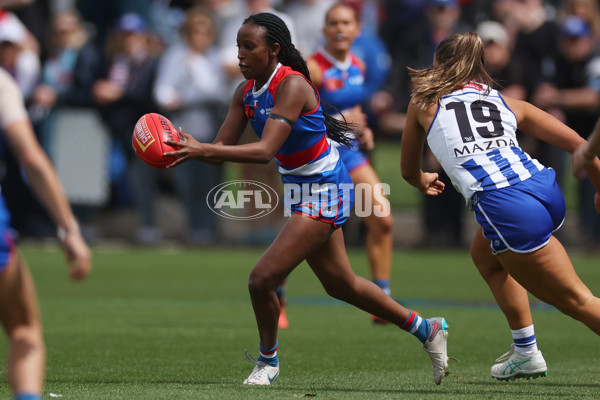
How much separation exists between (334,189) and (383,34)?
12.2 m

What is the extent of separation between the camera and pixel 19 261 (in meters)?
4.53

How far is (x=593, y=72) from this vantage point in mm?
15539

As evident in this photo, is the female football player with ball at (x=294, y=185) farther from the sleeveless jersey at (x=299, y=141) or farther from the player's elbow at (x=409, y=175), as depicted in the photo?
the player's elbow at (x=409, y=175)

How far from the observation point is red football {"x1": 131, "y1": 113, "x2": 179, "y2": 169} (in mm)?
6215

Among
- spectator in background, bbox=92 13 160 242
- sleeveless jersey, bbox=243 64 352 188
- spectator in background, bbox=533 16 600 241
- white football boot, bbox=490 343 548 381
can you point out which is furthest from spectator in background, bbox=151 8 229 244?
white football boot, bbox=490 343 548 381

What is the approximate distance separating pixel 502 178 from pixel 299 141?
1295 mm

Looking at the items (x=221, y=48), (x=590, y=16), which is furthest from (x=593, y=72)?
(x=221, y=48)

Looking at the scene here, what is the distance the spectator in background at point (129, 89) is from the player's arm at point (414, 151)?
11301 millimetres

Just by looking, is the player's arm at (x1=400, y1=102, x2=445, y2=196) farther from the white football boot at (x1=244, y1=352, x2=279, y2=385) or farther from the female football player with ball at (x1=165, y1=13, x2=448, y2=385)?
the white football boot at (x1=244, y1=352, x2=279, y2=385)

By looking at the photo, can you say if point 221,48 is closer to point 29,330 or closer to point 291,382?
point 291,382

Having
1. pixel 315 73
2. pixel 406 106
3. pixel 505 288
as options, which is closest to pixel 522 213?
pixel 505 288

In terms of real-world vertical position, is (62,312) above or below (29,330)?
below

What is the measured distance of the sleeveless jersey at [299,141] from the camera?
6.65 metres

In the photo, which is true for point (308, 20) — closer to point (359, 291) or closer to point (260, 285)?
point (359, 291)
